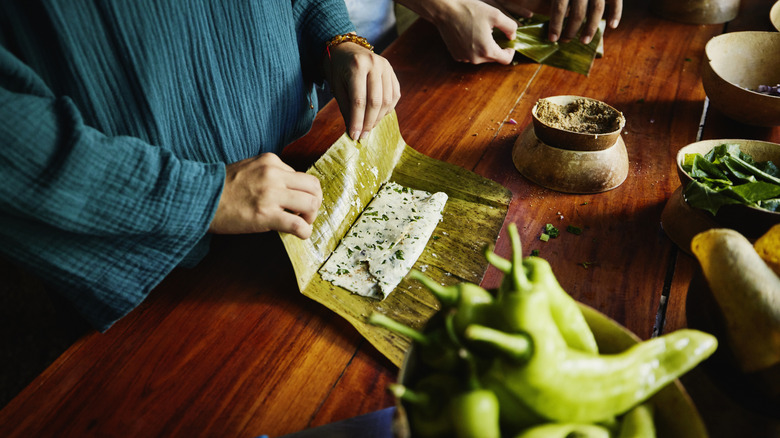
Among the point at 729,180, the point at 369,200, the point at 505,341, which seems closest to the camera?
the point at 505,341

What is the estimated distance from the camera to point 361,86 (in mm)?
1427

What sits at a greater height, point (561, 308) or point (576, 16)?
point (561, 308)

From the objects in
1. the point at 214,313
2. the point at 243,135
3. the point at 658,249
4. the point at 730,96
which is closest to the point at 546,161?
the point at 658,249

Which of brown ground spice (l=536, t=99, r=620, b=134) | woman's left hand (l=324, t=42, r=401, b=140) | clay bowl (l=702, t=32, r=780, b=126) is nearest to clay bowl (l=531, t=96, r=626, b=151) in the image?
brown ground spice (l=536, t=99, r=620, b=134)

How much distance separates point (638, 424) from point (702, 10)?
246cm

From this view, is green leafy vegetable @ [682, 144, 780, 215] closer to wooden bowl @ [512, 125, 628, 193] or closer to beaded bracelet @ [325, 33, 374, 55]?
wooden bowl @ [512, 125, 628, 193]

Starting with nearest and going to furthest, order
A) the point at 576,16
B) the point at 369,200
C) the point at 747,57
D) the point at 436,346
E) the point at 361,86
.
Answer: the point at 436,346, the point at 361,86, the point at 369,200, the point at 747,57, the point at 576,16

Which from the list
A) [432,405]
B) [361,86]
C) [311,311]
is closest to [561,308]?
[432,405]

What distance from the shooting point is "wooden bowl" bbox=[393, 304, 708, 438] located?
22.9 inches

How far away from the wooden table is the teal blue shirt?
4.7 inches

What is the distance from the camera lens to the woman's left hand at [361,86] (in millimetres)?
1440

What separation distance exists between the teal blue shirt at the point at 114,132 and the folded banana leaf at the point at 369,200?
280 millimetres

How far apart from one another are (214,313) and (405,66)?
139cm

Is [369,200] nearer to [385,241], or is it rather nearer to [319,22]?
[385,241]
